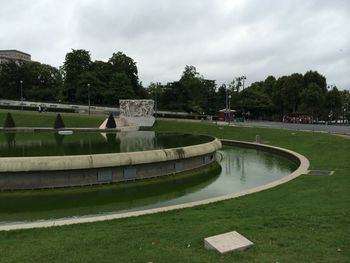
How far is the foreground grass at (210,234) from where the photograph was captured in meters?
6.15

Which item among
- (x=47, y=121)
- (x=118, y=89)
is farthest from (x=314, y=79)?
(x=47, y=121)

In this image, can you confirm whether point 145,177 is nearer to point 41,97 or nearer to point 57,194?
point 57,194

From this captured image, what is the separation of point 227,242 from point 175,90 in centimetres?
8083

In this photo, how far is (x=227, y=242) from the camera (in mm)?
6492

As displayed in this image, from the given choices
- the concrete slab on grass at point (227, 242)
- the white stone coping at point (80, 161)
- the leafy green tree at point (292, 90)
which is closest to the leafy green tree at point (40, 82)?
the leafy green tree at point (292, 90)

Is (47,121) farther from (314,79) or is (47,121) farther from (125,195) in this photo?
(314,79)

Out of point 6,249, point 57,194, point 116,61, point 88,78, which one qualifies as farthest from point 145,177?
point 116,61

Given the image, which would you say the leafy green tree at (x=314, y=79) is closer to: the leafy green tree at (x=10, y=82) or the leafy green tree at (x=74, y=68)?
the leafy green tree at (x=74, y=68)

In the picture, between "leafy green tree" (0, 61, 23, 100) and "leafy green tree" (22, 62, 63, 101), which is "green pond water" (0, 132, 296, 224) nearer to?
"leafy green tree" (22, 62, 63, 101)

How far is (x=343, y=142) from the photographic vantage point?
27000mm

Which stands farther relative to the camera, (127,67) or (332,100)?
(127,67)

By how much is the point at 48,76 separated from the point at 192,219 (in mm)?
95055

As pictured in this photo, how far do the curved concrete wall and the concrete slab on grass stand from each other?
9.42m

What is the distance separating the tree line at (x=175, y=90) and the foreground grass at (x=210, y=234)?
62.5 meters
